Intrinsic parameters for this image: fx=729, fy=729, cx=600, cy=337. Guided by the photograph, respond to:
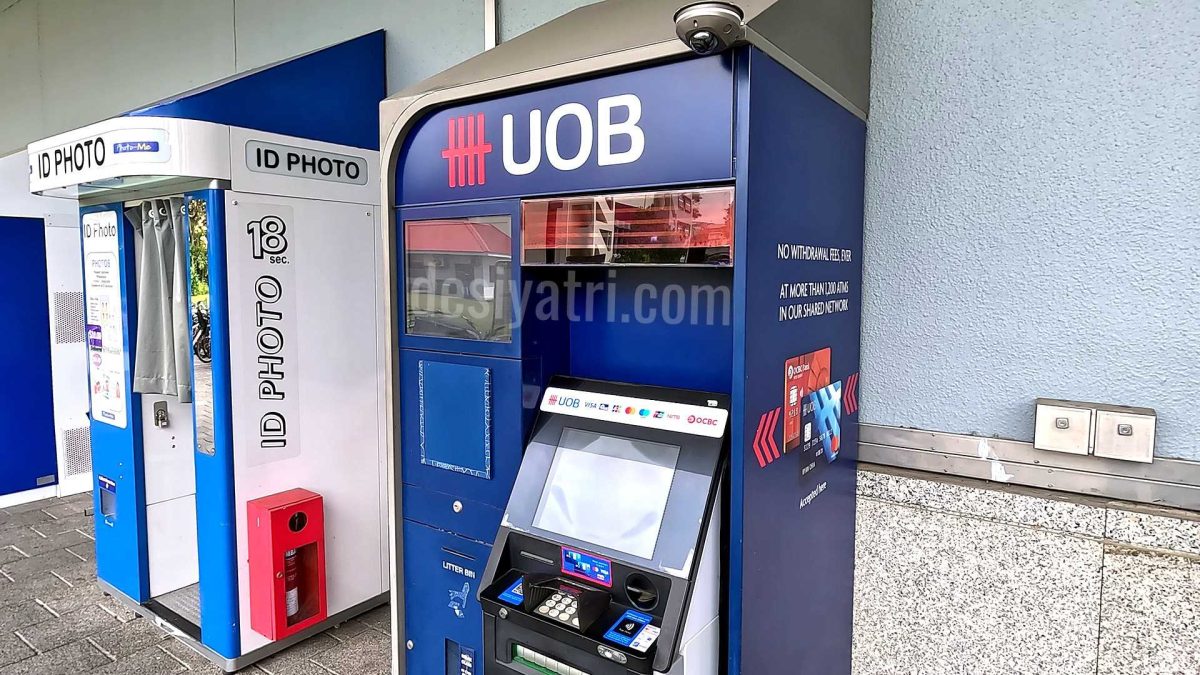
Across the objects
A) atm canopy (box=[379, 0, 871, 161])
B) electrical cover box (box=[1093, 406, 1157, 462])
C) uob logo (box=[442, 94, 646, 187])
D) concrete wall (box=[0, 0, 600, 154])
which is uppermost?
concrete wall (box=[0, 0, 600, 154])

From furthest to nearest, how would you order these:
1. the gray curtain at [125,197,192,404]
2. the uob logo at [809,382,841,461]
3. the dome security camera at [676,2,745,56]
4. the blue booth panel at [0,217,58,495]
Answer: the blue booth panel at [0,217,58,495]
the gray curtain at [125,197,192,404]
the uob logo at [809,382,841,461]
the dome security camera at [676,2,745,56]

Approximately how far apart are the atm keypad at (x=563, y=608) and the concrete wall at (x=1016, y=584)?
1.04 metres

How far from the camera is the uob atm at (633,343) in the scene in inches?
62.7

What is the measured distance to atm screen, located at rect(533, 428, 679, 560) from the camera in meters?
1.67

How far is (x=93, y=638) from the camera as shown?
3145 millimetres

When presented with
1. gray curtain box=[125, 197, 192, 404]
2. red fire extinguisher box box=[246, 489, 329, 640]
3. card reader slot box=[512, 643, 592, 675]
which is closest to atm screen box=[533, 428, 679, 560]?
card reader slot box=[512, 643, 592, 675]

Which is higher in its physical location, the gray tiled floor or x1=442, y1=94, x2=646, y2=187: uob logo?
x1=442, y1=94, x2=646, y2=187: uob logo

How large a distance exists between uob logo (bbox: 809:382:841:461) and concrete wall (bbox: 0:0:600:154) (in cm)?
179

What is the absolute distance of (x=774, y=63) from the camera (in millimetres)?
1611

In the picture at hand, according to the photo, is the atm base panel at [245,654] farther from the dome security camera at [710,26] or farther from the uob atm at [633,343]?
the dome security camera at [710,26]

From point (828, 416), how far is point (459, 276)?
3.71ft

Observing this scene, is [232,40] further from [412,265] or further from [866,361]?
[866,361]

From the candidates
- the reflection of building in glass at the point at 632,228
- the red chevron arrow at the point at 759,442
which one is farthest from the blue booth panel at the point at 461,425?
the red chevron arrow at the point at 759,442

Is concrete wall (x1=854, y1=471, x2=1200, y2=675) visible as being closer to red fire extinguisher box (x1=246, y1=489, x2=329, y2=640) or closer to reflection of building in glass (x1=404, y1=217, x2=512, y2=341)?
reflection of building in glass (x1=404, y1=217, x2=512, y2=341)
